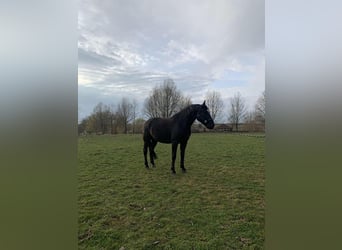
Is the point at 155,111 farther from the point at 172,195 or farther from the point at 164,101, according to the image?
the point at 172,195

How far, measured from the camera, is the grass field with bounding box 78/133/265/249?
1373 mm

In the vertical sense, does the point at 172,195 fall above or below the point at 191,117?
below

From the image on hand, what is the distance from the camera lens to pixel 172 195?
157 centimetres

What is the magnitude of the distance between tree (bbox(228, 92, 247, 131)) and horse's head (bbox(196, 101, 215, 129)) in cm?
15

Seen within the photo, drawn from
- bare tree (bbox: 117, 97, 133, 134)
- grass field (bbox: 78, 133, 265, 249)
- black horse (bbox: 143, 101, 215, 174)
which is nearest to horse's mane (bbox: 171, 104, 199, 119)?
black horse (bbox: 143, 101, 215, 174)

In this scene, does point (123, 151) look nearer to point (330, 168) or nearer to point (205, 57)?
point (205, 57)

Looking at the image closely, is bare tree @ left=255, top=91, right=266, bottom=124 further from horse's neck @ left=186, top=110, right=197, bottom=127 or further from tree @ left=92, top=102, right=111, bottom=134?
tree @ left=92, top=102, right=111, bottom=134

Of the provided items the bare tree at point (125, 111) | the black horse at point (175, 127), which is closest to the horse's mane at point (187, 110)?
the black horse at point (175, 127)

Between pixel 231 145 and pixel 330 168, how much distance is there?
2.30 ft

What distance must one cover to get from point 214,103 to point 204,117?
122 millimetres

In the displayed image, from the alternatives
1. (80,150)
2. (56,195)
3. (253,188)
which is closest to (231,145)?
(253,188)

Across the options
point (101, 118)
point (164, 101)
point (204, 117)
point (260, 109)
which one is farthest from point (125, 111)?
point (260, 109)

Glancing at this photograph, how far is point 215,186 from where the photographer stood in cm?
162

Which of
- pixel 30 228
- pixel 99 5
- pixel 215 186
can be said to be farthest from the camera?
pixel 215 186
